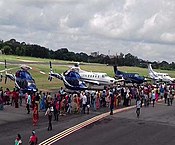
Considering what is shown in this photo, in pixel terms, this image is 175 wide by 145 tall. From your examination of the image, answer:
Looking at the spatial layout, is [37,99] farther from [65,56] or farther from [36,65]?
[65,56]

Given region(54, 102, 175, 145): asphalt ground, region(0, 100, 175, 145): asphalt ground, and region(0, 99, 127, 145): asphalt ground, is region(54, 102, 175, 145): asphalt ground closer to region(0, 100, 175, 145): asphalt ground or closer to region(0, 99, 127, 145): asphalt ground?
region(0, 100, 175, 145): asphalt ground

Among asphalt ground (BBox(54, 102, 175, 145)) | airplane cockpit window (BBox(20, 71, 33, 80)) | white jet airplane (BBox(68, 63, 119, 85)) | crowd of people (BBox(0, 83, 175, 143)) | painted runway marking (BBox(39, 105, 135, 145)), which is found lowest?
asphalt ground (BBox(54, 102, 175, 145))

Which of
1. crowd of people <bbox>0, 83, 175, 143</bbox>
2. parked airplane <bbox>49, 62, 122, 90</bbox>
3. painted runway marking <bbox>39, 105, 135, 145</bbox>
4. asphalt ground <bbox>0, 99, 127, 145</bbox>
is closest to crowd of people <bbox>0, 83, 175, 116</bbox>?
crowd of people <bbox>0, 83, 175, 143</bbox>

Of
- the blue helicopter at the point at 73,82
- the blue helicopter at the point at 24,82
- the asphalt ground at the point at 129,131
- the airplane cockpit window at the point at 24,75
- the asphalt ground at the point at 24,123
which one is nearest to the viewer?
the asphalt ground at the point at 129,131

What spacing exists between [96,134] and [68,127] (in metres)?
2.25

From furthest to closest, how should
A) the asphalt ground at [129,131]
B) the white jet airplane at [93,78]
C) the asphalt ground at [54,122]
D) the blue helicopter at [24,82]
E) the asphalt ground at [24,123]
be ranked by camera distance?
the white jet airplane at [93,78], the blue helicopter at [24,82], the asphalt ground at [54,122], the asphalt ground at [24,123], the asphalt ground at [129,131]

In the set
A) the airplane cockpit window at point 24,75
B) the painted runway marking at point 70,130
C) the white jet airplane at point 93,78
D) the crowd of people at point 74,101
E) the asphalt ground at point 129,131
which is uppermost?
the airplane cockpit window at point 24,75

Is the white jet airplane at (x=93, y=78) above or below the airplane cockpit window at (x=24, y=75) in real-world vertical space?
below

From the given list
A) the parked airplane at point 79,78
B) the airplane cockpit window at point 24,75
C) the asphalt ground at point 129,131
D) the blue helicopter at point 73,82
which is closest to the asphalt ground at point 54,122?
the asphalt ground at point 129,131

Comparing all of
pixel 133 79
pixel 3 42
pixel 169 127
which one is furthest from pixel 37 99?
pixel 3 42

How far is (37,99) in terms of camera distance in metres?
29.0

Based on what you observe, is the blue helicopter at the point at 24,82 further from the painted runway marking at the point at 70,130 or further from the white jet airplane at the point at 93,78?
the white jet airplane at the point at 93,78

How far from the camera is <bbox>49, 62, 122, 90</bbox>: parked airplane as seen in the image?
4628cm

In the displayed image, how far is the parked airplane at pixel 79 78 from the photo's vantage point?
152 feet
